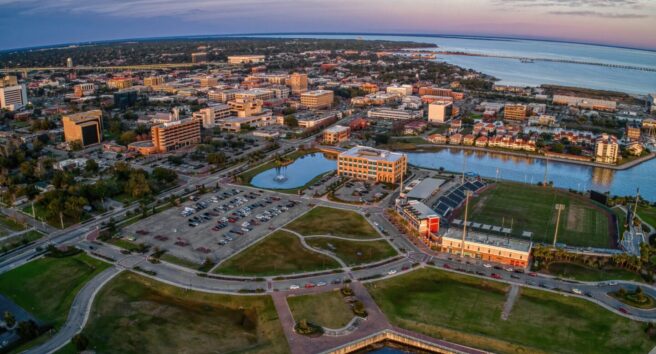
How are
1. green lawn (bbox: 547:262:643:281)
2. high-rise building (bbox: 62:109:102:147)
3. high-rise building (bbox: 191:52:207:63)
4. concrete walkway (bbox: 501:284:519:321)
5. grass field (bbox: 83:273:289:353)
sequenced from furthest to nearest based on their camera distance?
1. high-rise building (bbox: 191:52:207:63)
2. high-rise building (bbox: 62:109:102:147)
3. green lawn (bbox: 547:262:643:281)
4. concrete walkway (bbox: 501:284:519:321)
5. grass field (bbox: 83:273:289:353)

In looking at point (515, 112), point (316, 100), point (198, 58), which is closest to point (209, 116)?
point (316, 100)

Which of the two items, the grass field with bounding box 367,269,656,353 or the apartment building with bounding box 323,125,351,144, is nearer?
the grass field with bounding box 367,269,656,353

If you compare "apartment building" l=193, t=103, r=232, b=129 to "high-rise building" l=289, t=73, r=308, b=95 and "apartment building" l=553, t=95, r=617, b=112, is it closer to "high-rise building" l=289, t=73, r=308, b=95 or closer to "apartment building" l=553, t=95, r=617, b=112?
"high-rise building" l=289, t=73, r=308, b=95

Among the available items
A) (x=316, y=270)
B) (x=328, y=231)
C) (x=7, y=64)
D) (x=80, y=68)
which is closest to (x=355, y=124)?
(x=328, y=231)

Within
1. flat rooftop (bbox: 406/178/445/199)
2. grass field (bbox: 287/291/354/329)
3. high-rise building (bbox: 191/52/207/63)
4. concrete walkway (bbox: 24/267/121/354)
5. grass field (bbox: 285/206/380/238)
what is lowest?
grass field (bbox: 287/291/354/329)

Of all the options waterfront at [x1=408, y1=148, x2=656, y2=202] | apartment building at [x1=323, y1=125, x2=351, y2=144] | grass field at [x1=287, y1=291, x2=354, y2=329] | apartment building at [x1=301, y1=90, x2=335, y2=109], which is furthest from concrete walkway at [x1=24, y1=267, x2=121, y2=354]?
apartment building at [x1=301, y1=90, x2=335, y2=109]

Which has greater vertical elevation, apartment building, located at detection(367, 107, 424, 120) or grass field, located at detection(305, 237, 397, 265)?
apartment building, located at detection(367, 107, 424, 120)

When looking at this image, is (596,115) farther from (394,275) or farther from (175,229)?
(175,229)

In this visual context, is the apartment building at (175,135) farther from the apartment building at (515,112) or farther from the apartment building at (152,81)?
the apartment building at (152,81)
